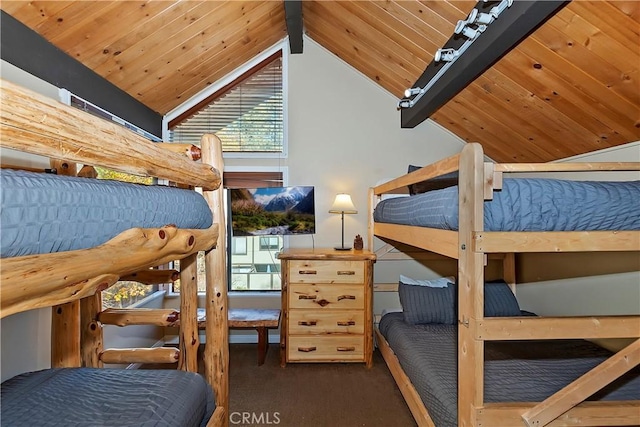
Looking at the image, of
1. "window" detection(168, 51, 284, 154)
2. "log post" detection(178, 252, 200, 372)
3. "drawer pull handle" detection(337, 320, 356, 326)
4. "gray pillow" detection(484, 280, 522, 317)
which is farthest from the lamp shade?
"log post" detection(178, 252, 200, 372)

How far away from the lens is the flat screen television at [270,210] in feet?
10.8

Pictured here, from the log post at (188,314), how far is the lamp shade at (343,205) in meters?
1.71

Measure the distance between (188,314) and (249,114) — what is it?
2.37 m

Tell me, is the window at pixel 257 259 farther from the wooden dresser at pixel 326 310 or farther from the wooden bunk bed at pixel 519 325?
the wooden bunk bed at pixel 519 325

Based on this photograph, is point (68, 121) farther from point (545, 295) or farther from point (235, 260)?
point (545, 295)

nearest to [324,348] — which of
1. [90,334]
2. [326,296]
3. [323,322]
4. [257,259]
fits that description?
[323,322]

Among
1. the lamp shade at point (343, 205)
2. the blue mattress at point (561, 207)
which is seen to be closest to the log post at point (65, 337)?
the blue mattress at point (561, 207)

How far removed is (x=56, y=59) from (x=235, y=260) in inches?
86.2

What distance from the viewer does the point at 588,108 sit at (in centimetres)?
203

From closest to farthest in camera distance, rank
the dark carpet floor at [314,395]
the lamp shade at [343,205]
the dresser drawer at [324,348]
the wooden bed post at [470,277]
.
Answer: the wooden bed post at [470,277] < the dark carpet floor at [314,395] < the dresser drawer at [324,348] < the lamp shade at [343,205]

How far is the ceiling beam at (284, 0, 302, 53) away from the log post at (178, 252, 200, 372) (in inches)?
82.1

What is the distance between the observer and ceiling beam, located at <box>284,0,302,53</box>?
264 cm

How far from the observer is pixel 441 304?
276 centimetres

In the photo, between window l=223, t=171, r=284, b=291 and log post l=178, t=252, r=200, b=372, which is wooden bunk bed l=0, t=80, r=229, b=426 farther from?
window l=223, t=171, r=284, b=291
